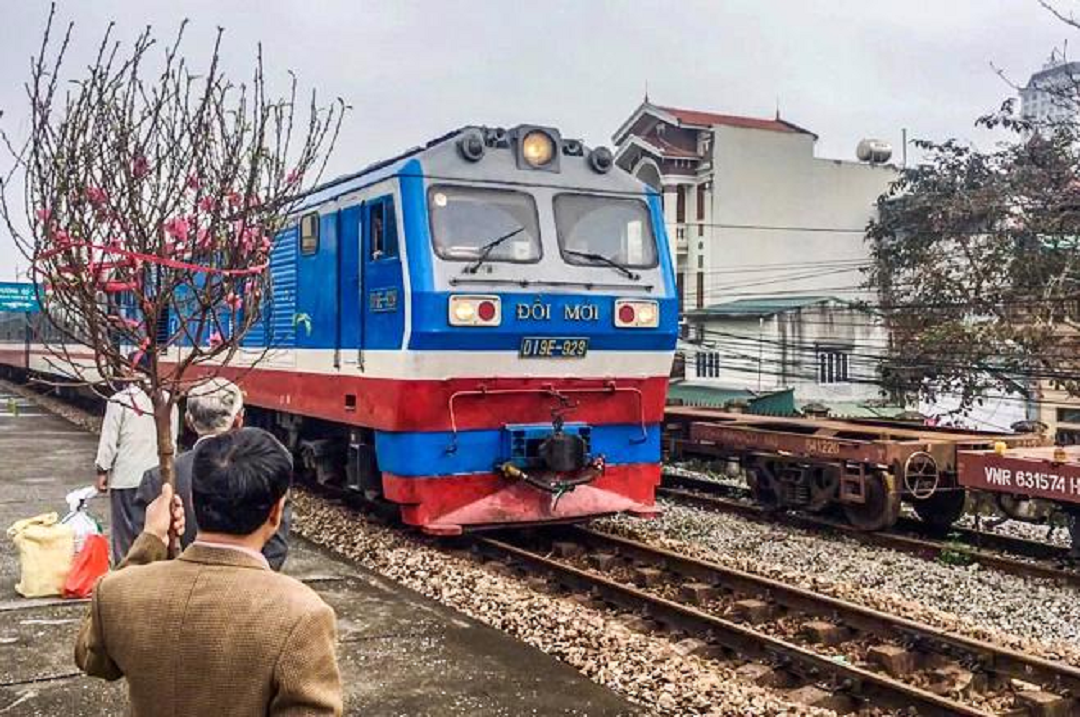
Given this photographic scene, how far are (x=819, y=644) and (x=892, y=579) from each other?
229cm

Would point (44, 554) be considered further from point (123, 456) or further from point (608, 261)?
point (608, 261)

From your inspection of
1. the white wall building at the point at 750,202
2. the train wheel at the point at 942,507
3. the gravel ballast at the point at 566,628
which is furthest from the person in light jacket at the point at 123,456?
the white wall building at the point at 750,202

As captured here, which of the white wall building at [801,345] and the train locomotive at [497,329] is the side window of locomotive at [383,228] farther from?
the white wall building at [801,345]

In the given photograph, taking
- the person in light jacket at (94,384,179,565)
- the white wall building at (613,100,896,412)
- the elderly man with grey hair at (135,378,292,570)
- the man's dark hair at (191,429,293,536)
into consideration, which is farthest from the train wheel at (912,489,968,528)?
the white wall building at (613,100,896,412)

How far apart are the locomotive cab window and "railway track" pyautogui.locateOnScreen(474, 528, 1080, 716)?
3679mm

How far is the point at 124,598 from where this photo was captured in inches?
94.3

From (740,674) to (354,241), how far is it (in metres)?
5.26

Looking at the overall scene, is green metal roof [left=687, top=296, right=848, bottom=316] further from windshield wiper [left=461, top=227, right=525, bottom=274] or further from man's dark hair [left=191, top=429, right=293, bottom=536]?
man's dark hair [left=191, top=429, right=293, bottom=536]

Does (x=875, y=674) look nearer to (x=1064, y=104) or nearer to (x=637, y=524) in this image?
(x=637, y=524)

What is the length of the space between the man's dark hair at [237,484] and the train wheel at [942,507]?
31.4 feet

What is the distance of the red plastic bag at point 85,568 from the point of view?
7.02m

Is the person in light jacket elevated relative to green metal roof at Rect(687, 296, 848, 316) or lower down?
lower down

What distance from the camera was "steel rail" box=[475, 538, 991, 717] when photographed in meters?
5.47

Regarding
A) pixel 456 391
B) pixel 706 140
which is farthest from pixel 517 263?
pixel 706 140
